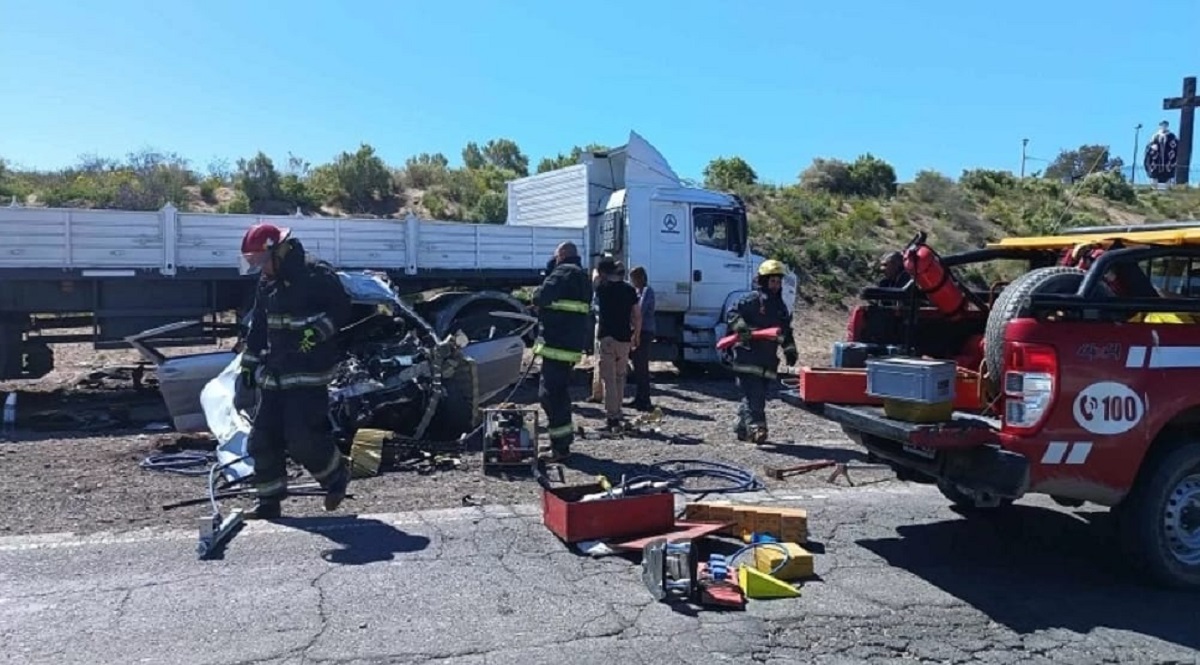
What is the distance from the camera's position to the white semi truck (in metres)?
11.7

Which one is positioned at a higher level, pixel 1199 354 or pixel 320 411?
pixel 1199 354

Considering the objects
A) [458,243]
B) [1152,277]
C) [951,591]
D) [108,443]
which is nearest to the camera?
[951,591]

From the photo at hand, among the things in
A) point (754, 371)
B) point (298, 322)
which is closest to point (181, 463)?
point (298, 322)

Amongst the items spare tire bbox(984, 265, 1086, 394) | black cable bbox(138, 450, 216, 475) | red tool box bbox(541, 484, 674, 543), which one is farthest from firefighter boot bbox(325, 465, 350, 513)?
spare tire bbox(984, 265, 1086, 394)

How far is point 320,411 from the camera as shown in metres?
6.35

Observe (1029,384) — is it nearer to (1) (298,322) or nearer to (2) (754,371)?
(1) (298,322)

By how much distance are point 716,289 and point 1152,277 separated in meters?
9.51

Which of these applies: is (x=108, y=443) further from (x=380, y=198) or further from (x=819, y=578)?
(x=380, y=198)

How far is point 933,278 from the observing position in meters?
6.41

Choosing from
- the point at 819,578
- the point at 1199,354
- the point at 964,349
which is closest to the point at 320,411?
the point at 819,578

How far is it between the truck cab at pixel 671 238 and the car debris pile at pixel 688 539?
9096 millimetres

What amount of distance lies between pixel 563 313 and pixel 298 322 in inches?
108

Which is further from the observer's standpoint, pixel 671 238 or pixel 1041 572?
pixel 671 238

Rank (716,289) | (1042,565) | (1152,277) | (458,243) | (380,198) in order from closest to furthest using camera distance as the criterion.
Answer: (1042,565), (1152,277), (458,243), (716,289), (380,198)
